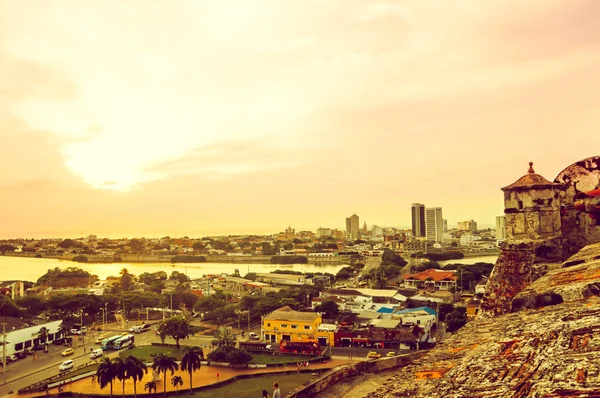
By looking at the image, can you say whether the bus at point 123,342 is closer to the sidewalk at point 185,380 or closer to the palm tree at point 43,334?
the sidewalk at point 185,380

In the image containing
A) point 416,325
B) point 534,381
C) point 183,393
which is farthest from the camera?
point 416,325

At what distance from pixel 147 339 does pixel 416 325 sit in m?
11.2

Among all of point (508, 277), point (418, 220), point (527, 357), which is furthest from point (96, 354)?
point (418, 220)

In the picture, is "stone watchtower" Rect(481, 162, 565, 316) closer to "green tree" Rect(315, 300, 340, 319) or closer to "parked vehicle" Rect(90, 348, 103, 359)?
"parked vehicle" Rect(90, 348, 103, 359)

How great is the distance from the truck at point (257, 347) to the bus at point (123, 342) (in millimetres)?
4784

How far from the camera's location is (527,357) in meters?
1.44

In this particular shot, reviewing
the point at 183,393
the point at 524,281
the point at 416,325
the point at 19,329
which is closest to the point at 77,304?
the point at 19,329

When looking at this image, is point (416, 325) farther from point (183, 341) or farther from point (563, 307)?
point (563, 307)

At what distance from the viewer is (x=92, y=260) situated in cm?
7000

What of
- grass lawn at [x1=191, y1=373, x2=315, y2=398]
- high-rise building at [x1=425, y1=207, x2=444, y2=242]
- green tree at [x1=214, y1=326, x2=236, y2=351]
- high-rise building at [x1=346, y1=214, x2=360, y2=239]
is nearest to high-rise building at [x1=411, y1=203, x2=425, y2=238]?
high-rise building at [x1=425, y1=207, x2=444, y2=242]

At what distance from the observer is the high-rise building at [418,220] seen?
104 m

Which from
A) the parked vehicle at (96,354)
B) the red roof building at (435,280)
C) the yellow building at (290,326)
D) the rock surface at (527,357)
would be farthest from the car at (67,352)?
the red roof building at (435,280)

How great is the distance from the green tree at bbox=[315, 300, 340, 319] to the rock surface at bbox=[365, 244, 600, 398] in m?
19.1

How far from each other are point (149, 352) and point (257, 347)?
164 inches
